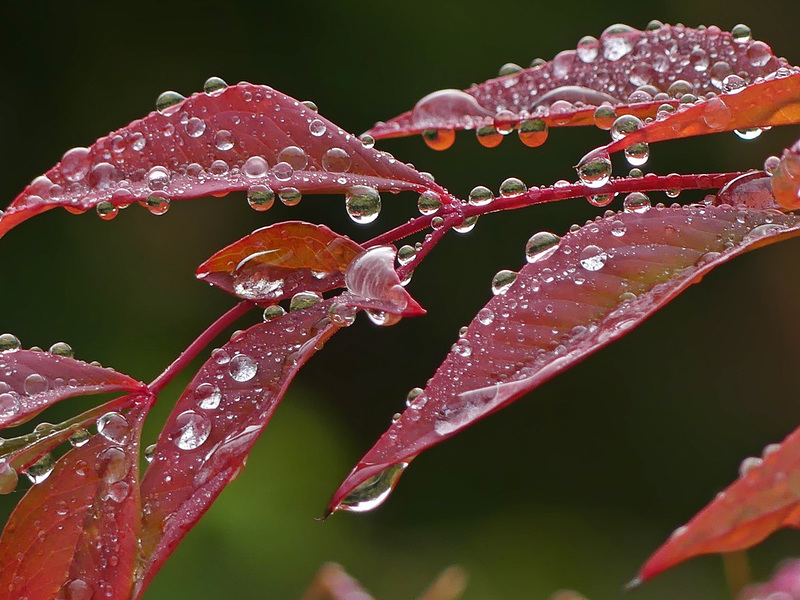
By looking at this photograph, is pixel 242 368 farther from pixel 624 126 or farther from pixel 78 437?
pixel 624 126

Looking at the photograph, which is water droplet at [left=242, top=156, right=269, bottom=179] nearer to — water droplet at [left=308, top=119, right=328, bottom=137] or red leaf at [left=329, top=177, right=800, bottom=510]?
water droplet at [left=308, top=119, right=328, bottom=137]

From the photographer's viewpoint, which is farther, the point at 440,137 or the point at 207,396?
the point at 440,137

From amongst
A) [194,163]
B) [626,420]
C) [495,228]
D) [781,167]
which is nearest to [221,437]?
[194,163]

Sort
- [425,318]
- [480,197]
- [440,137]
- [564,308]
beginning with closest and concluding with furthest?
1. [564,308]
2. [480,197]
3. [440,137]
4. [425,318]

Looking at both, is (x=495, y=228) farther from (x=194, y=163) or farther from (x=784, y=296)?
(x=194, y=163)

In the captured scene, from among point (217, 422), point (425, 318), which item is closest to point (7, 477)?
point (217, 422)

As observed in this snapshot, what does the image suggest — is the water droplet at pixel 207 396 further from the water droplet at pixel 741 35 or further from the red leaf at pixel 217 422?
the water droplet at pixel 741 35
